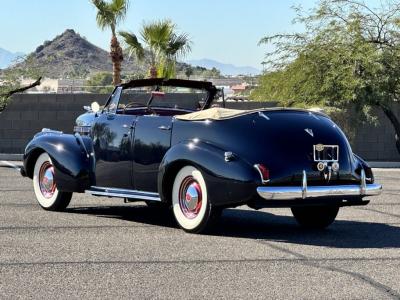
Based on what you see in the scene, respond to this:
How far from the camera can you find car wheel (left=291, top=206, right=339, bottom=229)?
9.40 metres

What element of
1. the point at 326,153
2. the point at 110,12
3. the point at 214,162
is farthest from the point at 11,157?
the point at 326,153

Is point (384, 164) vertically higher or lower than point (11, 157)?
lower

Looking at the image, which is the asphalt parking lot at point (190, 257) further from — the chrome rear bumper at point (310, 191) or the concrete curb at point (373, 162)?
the concrete curb at point (373, 162)

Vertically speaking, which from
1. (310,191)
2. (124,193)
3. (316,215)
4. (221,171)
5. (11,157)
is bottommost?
(316,215)

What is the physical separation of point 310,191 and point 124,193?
2.41 m

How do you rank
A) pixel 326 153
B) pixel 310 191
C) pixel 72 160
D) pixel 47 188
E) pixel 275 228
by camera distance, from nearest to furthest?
pixel 310 191, pixel 326 153, pixel 275 228, pixel 72 160, pixel 47 188

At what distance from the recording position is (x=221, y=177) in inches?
321

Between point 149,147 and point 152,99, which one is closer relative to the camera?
point 149,147

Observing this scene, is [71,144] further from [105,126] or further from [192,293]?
[192,293]

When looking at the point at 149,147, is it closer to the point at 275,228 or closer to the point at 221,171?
the point at 221,171

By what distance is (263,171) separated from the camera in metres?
8.09

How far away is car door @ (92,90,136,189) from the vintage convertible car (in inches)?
0.5

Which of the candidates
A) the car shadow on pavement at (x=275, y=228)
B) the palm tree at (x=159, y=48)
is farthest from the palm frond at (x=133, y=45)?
the car shadow on pavement at (x=275, y=228)

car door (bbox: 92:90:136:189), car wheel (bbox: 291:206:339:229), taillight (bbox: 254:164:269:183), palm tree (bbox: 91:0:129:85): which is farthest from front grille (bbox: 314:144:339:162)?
palm tree (bbox: 91:0:129:85)
